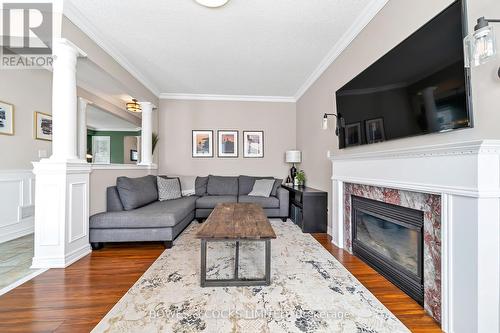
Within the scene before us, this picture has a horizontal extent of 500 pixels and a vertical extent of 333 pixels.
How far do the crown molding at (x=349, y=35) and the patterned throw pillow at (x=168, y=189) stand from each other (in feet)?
10.4

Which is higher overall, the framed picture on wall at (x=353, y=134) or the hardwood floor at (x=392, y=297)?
the framed picture on wall at (x=353, y=134)

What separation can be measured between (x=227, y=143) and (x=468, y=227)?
4402 mm

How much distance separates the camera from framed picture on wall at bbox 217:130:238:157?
5219 millimetres

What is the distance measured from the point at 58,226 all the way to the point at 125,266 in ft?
2.62

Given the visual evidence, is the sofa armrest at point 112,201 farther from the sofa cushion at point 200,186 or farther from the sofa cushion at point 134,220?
the sofa cushion at point 200,186

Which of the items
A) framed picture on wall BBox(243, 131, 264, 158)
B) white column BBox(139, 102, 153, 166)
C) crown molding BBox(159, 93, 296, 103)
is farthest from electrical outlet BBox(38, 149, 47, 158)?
framed picture on wall BBox(243, 131, 264, 158)

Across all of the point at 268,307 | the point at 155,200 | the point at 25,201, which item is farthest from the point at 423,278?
the point at 25,201

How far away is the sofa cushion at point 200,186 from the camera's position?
4738 millimetres

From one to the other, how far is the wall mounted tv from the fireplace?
2.20ft

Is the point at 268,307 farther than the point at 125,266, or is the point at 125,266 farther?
the point at 125,266

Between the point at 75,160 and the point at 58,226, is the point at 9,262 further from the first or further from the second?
the point at 75,160

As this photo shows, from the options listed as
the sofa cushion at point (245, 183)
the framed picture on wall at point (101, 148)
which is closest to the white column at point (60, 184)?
the sofa cushion at point (245, 183)

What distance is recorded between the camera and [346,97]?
2756mm

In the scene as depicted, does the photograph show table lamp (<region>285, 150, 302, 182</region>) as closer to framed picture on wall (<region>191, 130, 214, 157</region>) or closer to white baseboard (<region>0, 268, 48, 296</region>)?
framed picture on wall (<region>191, 130, 214, 157</region>)
